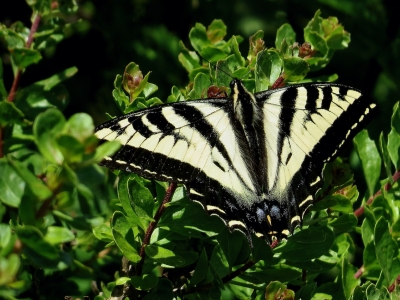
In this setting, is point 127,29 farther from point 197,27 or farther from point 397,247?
point 397,247

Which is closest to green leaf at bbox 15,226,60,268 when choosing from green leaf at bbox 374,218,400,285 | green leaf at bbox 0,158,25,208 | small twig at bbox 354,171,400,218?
green leaf at bbox 0,158,25,208

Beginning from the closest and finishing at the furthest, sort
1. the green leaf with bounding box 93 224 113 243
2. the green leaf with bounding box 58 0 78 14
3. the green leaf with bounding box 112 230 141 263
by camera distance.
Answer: the green leaf with bounding box 112 230 141 263, the green leaf with bounding box 93 224 113 243, the green leaf with bounding box 58 0 78 14

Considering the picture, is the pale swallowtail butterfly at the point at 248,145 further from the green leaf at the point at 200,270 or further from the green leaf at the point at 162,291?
the green leaf at the point at 162,291

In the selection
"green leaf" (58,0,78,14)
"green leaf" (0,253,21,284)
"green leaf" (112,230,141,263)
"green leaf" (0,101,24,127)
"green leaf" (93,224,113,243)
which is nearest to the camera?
"green leaf" (0,253,21,284)

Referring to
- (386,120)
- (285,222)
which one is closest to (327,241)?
(285,222)

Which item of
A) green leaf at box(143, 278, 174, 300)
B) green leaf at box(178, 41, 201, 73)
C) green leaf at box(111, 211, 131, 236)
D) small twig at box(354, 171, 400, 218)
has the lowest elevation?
green leaf at box(143, 278, 174, 300)

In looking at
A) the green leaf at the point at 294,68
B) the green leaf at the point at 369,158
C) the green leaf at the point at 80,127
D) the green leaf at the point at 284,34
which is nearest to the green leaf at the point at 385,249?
the green leaf at the point at 369,158

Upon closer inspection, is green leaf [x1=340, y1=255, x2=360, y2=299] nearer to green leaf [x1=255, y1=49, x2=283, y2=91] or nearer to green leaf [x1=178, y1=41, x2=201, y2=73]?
green leaf [x1=255, y1=49, x2=283, y2=91]

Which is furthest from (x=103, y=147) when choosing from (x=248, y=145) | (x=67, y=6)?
(x=67, y=6)

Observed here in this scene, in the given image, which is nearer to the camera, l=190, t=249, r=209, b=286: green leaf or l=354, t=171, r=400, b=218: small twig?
l=190, t=249, r=209, b=286: green leaf
